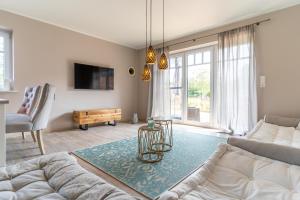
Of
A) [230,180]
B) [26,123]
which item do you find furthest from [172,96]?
[230,180]

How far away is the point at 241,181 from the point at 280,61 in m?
3.36

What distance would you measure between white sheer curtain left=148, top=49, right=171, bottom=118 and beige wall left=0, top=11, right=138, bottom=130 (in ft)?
3.35

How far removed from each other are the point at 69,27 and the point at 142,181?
4065 millimetres

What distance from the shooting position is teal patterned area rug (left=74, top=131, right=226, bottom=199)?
5.82 ft

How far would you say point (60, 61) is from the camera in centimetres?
413

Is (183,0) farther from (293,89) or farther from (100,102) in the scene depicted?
(100,102)

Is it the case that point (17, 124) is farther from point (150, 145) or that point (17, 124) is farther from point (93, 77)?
point (93, 77)

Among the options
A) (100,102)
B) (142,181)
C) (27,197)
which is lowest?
(142,181)

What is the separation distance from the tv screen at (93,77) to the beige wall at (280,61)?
376cm

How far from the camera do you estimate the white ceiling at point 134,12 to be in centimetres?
310

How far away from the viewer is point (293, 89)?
3150 millimetres

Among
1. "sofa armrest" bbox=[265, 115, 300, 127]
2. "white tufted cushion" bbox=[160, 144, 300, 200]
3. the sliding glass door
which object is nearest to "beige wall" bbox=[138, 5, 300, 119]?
"sofa armrest" bbox=[265, 115, 300, 127]

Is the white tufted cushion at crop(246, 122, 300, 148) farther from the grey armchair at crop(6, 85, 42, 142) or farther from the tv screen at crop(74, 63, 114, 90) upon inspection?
the tv screen at crop(74, 63, 114, 90)

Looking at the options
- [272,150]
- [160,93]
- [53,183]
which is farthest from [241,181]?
[160,93]
